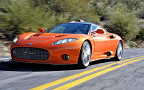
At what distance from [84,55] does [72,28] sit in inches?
43.4

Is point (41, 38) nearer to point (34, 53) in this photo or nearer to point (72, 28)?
point (34, 53)

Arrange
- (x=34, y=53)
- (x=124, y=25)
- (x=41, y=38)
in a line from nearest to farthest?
1. (x=34, y=53)
2. (x=41, y=38)
3. (x=124, y=25)

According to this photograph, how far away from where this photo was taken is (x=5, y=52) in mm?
9359

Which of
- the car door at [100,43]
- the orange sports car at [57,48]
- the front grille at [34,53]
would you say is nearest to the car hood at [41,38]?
the orange sports car at [57,48]

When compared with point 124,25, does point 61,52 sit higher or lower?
lower

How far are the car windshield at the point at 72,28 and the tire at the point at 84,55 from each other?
589mm

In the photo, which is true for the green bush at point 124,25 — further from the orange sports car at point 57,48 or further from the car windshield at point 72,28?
the orange sports car at point 57,48

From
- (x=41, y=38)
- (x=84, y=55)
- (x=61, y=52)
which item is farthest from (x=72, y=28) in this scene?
(x=61, y=52)

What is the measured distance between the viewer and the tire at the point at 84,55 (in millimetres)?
5684

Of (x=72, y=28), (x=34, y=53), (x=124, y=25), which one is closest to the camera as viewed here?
(x=34, y=53)

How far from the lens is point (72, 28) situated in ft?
21.9

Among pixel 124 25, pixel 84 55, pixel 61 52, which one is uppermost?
pixel 124 25

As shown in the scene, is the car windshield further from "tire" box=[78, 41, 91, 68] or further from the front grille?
the front grille

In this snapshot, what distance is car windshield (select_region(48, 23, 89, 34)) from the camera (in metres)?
6.47
